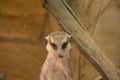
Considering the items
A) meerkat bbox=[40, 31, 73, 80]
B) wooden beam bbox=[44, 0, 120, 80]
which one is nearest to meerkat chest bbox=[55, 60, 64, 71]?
meerkat bbox=[40, 31, 73, 80]

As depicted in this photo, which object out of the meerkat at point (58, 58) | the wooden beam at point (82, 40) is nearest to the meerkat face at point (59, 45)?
the meerkat at point (58, 58)

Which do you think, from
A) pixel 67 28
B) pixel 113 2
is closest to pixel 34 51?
pixel 113 2

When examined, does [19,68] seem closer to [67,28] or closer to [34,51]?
[34,51]

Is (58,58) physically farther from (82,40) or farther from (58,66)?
(82,40)

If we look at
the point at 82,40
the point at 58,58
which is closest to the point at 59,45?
the point at 58,58

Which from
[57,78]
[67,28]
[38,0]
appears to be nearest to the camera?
[57,78]

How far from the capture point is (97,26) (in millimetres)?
2789

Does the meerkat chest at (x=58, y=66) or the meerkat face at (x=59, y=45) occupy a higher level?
the meerkat face at (x=59, y=45)

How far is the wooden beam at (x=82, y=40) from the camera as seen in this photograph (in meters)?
1.89

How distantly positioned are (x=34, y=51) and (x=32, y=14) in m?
0.30

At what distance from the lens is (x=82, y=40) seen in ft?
6.25

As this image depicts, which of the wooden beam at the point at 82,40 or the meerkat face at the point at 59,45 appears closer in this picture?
the meerkat face at the point at 59,45

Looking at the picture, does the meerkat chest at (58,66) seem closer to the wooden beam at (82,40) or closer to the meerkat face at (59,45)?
the meerkat face at (59,45)

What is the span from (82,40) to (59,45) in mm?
316
